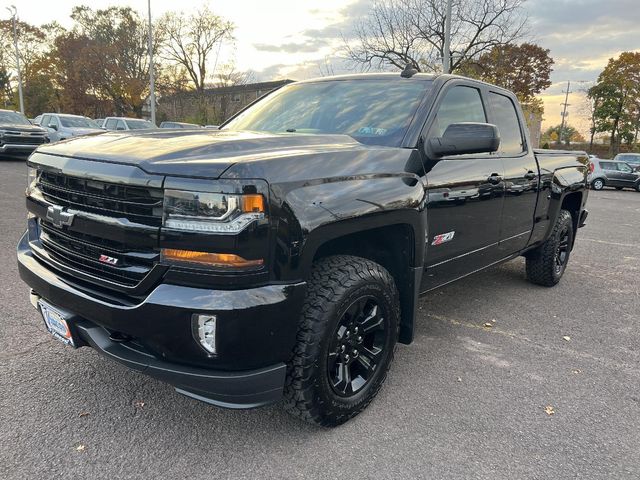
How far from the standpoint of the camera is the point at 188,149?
A: 2211 mm

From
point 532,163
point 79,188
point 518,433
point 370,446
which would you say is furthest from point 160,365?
point 532,163

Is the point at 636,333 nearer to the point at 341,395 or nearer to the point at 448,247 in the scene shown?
the point at 448,247

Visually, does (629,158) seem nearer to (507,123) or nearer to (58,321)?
(507,123)

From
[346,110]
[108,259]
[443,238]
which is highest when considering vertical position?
[346,110]

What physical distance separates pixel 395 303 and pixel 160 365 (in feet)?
4.28

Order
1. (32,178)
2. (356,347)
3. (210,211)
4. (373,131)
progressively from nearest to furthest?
1. (210,211)
2. (356,347)
3. (32,178)
4. (373,131)

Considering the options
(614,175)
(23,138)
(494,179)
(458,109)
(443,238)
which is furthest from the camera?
(614,175)

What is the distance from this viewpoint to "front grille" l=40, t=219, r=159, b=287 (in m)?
2.09

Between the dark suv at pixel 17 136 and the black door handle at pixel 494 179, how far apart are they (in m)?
15.9

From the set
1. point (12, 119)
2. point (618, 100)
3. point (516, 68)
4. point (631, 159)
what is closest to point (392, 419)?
point (12, 119)

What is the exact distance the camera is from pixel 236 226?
1948 mm

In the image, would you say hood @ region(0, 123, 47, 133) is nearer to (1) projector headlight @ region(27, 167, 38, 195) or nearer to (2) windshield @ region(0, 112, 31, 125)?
(2) windshield @ region(0, 112, 31, 125)

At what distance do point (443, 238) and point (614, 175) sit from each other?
23137 millimetres

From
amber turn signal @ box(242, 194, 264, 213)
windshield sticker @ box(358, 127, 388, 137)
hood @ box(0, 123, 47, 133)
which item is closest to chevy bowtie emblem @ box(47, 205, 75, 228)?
amber turn signal @ box(242, 194, 264, 213)
